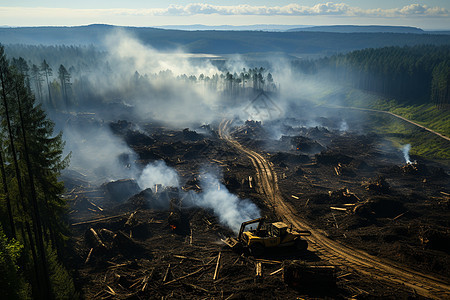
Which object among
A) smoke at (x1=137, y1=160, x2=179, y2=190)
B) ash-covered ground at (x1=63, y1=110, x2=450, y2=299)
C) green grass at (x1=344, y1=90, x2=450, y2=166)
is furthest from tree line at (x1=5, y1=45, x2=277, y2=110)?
smoke at (x1=137, y1=160, x2=179, y2=190)

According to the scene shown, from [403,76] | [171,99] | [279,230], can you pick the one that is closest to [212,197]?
[279,230]

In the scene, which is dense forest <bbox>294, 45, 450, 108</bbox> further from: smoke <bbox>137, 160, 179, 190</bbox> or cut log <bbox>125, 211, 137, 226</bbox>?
cut log <bbox>125, 211, 137, 226</bbox>

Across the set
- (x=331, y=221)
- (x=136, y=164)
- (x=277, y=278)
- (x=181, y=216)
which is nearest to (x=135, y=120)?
(x=136, y=164)

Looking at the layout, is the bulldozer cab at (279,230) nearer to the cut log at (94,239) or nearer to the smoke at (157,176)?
the cut log at (94,239)

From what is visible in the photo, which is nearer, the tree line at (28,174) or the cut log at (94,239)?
the tree line at (28,174)

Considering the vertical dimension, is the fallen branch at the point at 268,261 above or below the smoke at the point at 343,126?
above

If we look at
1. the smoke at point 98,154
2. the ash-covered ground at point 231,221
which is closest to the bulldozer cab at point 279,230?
the ash-covered ground at point 231,221
